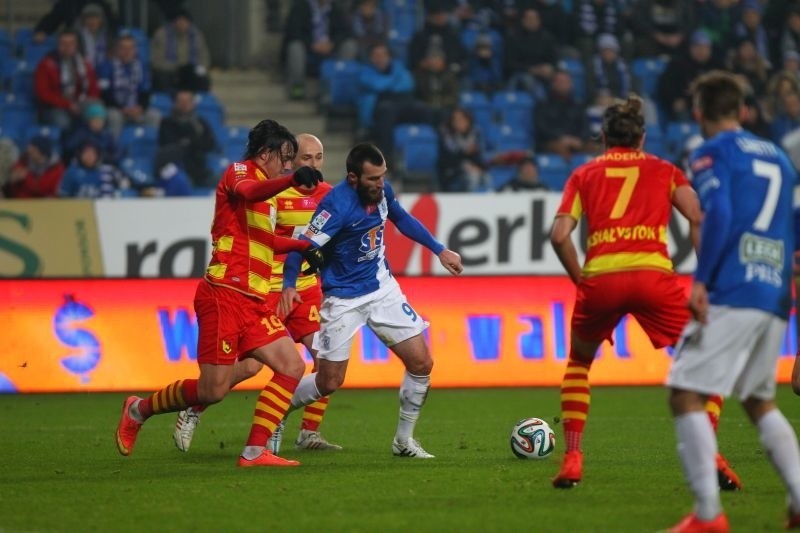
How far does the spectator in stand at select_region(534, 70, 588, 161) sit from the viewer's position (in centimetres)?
2103

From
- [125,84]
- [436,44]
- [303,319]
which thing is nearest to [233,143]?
[125,84]

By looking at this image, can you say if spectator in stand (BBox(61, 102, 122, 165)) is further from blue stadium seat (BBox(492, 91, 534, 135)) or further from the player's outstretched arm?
the player's outstretched arm

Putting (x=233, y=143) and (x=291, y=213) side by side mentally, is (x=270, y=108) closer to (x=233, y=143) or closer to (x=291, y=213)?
(x=233, y=143)

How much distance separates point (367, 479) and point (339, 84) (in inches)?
525

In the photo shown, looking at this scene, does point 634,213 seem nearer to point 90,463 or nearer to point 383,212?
point 383,212

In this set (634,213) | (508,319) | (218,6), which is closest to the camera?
(634,213)

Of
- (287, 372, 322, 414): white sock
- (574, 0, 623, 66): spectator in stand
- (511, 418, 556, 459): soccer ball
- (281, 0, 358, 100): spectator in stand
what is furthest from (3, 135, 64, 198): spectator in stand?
(511, 418, 556, 459): soccer ball

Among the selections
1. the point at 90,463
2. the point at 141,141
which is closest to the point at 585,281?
the point at 90,463

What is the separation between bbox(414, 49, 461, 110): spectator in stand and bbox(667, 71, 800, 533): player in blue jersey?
14.5 metres

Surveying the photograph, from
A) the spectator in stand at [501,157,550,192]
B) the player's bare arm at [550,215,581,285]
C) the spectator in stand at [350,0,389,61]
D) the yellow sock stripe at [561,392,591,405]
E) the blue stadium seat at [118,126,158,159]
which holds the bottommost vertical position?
the spectator in stand at [501,157,550,192]

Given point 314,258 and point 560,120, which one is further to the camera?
point 560,120

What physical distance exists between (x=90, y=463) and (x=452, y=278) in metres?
6.43

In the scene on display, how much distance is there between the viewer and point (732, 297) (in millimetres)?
6574

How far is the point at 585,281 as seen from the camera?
26.3ft
